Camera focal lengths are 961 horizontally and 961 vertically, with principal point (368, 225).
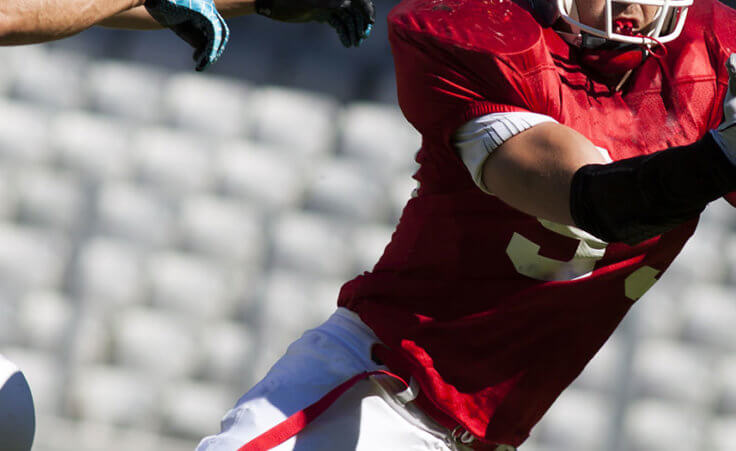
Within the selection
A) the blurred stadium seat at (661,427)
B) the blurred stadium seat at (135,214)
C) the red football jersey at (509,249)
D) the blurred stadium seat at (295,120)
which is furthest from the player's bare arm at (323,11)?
the blurred stadium seat at (661,427)

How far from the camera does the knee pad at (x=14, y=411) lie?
141 centimetres

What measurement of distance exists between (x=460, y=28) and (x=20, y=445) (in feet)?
2.91

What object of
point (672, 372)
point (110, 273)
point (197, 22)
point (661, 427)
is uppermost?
point (197, 22)

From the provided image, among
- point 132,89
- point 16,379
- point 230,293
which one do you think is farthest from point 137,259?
point 16,379

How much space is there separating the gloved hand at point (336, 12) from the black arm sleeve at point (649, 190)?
0.72 metres

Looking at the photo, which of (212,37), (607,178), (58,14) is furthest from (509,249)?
(58,14)

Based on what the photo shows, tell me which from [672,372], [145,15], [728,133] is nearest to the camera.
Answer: [728,133]

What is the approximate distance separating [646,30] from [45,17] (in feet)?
2.56

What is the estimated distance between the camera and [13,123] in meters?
2.67

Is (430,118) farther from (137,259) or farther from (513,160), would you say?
(137,259)

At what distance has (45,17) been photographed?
1.11 m

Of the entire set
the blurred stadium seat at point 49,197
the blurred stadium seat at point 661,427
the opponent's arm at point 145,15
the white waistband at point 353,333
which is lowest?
the blurred stadium seat at point 661,427

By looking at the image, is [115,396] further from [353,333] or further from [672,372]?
[672,372]

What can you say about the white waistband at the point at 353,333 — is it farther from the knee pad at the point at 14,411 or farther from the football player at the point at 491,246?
the knee pad at the point at 14,411
